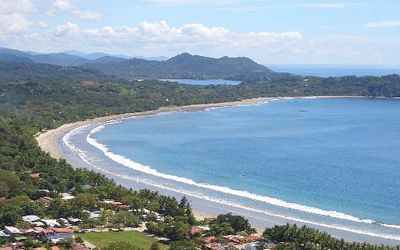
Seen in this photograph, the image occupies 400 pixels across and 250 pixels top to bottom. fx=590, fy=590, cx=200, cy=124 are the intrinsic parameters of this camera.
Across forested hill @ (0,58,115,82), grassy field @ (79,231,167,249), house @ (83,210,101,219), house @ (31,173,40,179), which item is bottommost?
grassy field @ (79,231,167,249)

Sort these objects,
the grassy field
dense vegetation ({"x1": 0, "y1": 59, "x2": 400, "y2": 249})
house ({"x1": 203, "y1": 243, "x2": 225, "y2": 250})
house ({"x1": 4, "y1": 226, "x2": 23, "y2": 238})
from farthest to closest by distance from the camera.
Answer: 1. dense vegetation ({"x1": 0, "y1": 59, "x2": 400, "y2": 249})
2. the grassy field
3. house ({"x1": 4, "y1": 226, "x2": 23, "y2": 238})
4. house ({"x1": 203, "y1": 243, "x2": 225, "y2": 250})

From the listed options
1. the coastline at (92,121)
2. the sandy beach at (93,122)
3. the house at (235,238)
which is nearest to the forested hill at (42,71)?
the coastline at (92,121)

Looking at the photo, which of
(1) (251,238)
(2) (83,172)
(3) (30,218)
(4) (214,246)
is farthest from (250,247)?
(2) (83,172)

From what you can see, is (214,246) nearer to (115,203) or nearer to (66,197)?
(115,203)


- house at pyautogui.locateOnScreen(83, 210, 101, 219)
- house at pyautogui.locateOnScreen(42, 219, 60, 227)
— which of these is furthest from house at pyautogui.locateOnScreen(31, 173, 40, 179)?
house at pyautogui.locateOnScreen(42, 219, 60, 227)

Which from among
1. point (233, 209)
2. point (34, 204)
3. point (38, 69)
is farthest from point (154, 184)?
point (38, 69)

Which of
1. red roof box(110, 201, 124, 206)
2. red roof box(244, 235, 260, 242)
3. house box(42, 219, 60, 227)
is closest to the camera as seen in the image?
red roof box(244, 235, 260, 242)

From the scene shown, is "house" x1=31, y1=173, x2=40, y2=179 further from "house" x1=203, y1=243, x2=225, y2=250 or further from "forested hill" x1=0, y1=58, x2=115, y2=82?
"forested hill" x1=0, y1=58, x2=115, y2=82
